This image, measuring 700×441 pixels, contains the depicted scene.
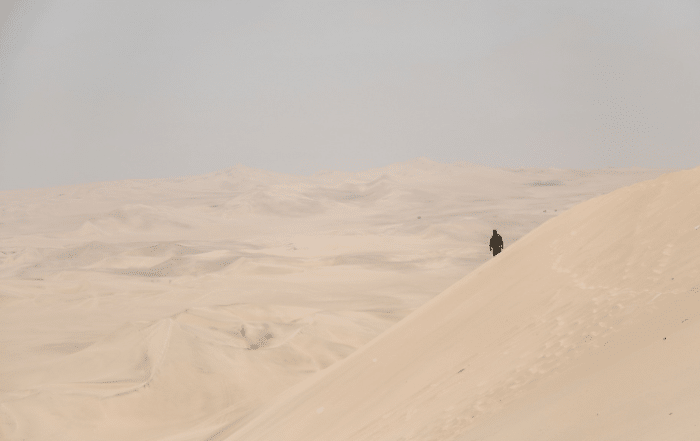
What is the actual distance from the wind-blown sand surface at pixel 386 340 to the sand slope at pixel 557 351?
1 centimetres

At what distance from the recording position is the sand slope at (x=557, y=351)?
198cm

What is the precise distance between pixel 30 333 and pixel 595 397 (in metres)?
11.7

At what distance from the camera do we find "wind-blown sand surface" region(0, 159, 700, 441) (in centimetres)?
222

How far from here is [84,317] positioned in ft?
43.1

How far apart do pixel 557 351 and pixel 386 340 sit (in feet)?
8.14

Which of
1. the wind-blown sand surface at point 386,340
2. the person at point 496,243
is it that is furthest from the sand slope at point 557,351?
the person at point 496,243

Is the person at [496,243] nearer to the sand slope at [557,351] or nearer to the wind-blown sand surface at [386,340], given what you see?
the wind-blown sand surface at [386,340]

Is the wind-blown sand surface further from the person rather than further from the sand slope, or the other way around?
the person

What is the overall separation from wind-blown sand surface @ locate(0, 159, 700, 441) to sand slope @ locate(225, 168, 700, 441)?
12 mm

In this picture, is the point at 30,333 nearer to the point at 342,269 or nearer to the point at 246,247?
the point at 342,269

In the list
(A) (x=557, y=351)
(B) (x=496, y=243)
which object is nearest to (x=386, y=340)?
(B) (x=496, y=243)

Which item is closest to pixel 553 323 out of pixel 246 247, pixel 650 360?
pixel 650 360

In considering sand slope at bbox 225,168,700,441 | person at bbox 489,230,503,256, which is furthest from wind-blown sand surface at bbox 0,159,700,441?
person at bbox 489,230,503,256

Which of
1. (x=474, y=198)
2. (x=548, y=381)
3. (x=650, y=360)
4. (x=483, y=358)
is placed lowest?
(x=474, y=198)
